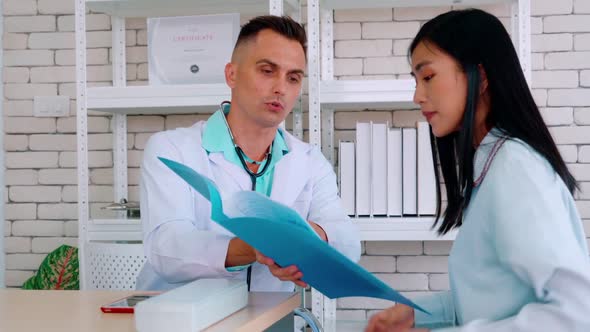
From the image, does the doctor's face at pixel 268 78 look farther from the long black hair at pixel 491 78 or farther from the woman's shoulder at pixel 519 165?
the woman's shoulder at pixel 519 165

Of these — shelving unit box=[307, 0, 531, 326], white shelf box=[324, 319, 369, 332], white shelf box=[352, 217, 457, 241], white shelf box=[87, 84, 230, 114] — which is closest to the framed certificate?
white shelf box=[87, 84, 230, 114]

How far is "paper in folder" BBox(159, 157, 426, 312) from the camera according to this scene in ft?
3.21

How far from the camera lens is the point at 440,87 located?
3.76 ft

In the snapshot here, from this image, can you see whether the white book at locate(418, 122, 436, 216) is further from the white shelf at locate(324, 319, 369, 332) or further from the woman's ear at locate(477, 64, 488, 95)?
the woman's ear at locate(477, 64, 488, 95)

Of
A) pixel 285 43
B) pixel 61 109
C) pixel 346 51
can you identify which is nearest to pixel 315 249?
pixel 285 43

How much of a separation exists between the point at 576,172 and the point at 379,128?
851mm

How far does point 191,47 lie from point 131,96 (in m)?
0.28

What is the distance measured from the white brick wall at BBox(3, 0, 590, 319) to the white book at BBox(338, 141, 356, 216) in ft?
1.07

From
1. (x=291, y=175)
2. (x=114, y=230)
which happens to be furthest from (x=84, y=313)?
(x=114, y=230)

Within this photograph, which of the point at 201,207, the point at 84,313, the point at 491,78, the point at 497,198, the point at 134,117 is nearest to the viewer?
the point at 497,198

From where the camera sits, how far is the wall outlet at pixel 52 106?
2990 millimetres

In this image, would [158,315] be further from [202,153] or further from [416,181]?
[416,181]

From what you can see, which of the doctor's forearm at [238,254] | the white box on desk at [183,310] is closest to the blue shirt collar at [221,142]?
the doctor's forearm at [238,254]

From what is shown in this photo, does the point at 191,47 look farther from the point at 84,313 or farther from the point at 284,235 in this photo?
the point at 284,235
